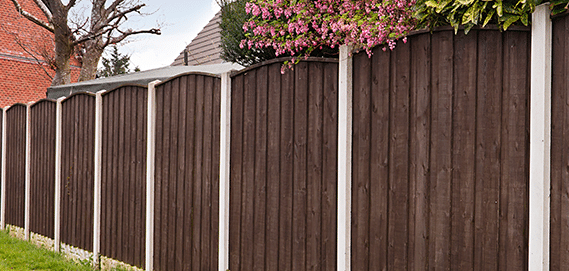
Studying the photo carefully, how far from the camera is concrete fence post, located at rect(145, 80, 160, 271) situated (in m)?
4.81

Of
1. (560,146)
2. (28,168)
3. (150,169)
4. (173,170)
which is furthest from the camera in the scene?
(28,168)

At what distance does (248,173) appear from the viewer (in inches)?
154

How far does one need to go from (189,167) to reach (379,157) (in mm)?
2037

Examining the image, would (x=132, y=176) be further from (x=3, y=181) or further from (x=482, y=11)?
(x=3, y=181)

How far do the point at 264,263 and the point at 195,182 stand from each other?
1072 mm

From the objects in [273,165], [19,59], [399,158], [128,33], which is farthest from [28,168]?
[19,59]

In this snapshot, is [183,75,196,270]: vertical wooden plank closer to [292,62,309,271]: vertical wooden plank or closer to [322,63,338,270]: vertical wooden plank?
[292,62,309,271]: vertical wooden plank

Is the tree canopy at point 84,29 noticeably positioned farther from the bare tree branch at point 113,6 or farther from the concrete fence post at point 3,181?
the concrete fence post at point 3,181

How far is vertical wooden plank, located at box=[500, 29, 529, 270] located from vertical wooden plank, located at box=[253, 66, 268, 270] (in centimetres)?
181

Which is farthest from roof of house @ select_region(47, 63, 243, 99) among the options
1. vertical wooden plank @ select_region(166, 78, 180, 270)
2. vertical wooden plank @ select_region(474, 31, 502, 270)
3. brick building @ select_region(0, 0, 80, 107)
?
brick building @ select_region(0, 0, 80, 107)

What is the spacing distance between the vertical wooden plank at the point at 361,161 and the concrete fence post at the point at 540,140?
3.29 ft

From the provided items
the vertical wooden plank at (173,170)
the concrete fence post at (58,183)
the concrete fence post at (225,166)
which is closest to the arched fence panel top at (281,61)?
the concrete fence post at (225,166)

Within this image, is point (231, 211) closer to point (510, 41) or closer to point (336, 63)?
point (336, 63)

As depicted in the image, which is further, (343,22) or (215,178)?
(215,178)
